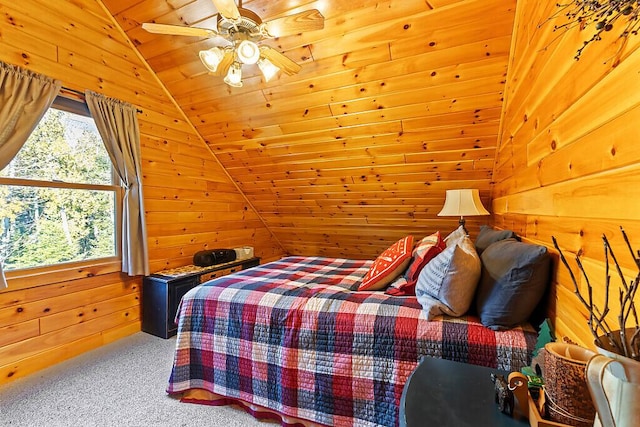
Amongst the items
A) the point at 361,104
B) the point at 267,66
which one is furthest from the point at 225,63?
the point at 361,104

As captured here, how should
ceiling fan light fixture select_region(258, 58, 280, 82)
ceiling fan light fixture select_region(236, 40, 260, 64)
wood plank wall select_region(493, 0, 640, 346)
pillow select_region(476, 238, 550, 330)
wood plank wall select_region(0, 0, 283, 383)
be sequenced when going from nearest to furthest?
wood plank wall select_region(493, 0, 640, 346) → pillow select_region(476, 238, 550, 330) → ceiling fan light fixture select_region(236, 40, 260, 64) → ceiling fan light fixture select_region(258, 58, 280, 82) → wood plank wall select_region(0, 0, 283, 383)

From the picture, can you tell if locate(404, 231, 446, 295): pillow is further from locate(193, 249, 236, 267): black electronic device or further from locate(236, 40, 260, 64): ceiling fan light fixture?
locate(193, 249, 236, 267): black electronic device

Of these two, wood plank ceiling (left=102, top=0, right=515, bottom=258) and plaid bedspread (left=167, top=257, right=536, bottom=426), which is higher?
wood plank ceiling (left=102, top=0, right=515, bottom=258)

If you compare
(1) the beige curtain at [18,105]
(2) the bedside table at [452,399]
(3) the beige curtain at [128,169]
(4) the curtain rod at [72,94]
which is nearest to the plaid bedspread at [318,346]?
(2) the bedside table at [452,399]

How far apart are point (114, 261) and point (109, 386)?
114 cm

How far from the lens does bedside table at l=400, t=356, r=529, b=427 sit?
812mm

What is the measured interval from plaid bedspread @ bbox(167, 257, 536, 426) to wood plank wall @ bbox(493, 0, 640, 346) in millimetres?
414

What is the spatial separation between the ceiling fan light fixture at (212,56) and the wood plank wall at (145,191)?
1465 millimetres

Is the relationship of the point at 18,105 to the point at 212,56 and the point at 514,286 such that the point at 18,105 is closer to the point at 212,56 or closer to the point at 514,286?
the point at 212,56

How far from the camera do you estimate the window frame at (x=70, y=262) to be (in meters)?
2.25

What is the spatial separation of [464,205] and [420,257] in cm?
102

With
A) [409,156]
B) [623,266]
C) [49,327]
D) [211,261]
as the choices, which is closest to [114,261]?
[49,327]

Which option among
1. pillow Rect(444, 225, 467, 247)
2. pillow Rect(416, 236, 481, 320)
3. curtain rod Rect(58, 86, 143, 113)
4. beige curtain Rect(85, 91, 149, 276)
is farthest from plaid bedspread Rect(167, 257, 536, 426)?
curtain rod Rect(58, 86, 143, 113)

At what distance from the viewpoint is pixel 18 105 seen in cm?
211
